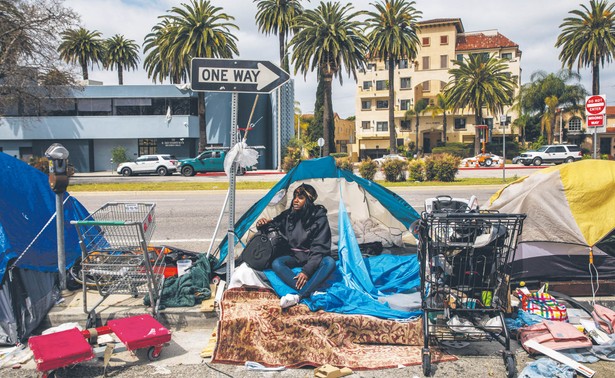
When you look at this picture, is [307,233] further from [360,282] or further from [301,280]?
[360,282]

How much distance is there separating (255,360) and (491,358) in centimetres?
204

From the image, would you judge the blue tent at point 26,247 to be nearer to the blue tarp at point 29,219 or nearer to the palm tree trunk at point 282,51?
the blue tarp at point 29,219

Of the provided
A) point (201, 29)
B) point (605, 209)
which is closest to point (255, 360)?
point (605, 209)

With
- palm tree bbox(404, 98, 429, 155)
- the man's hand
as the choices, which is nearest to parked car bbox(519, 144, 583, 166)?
palm tree bbox(404, 98, 429, 155)

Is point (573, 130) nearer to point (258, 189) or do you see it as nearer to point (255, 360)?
point (258, 189)

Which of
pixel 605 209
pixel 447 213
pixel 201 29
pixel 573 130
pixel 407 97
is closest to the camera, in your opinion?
pixel 447 213

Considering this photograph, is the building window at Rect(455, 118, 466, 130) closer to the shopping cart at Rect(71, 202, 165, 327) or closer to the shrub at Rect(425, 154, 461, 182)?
the shrub at Rect(425, 154, 461, 182)

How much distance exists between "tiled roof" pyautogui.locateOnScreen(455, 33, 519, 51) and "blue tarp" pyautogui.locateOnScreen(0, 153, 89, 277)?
68.9 m

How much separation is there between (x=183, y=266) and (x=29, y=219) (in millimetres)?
1792

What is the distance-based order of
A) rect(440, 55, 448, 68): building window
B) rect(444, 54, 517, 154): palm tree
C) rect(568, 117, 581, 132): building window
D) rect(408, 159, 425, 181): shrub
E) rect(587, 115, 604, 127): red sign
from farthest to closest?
rect(440, 55, 448, 68): building window, rect(568, 117, 581, 132): building window, rect(444, 54, 517, 154): palm tree, rect(408, 159, 425, 181): shrub, rect(587, 115, 604, 127): red sign

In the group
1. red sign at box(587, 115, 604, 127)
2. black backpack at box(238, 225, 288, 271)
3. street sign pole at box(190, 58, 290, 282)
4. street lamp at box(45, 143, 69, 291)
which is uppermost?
street sign pole at box(190, 58, 290, 282)

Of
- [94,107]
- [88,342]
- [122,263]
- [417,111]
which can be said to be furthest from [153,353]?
[417,111]

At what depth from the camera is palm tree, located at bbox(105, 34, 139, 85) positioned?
60.5 metres

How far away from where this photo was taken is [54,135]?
141 ft
